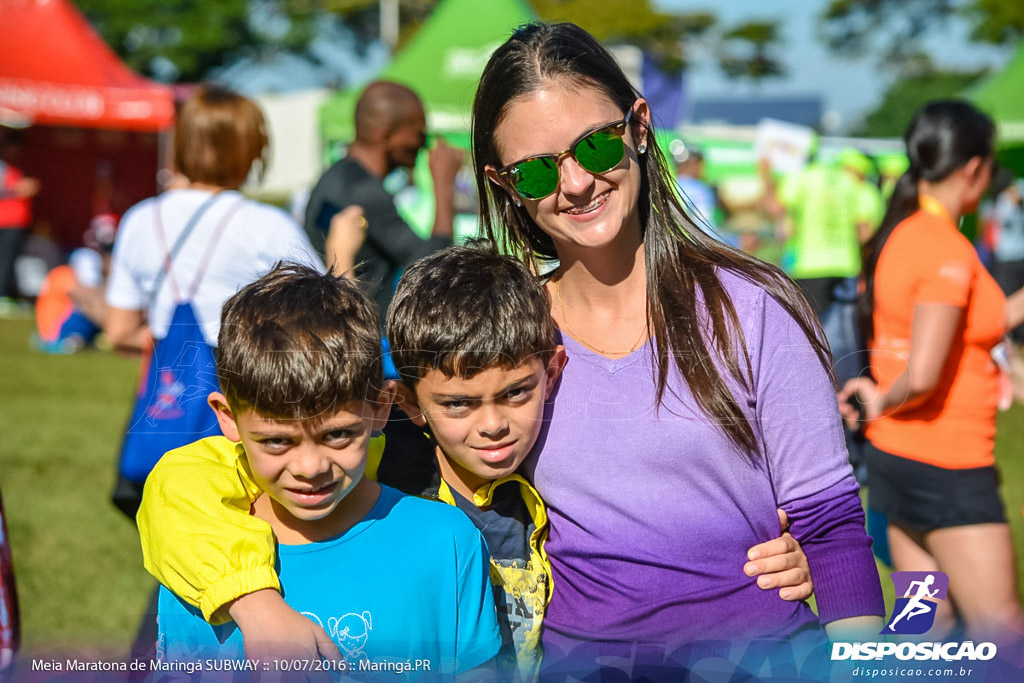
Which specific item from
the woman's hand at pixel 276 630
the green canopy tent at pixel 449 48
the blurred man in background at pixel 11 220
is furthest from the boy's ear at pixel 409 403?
the blurred man in background at pixel 11 220

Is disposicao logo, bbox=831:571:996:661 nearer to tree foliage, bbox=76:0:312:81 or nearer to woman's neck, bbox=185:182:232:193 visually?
woman's neck, bbox=185:182:232:193

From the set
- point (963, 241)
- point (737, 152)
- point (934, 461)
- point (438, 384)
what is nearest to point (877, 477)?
point (934, 461)

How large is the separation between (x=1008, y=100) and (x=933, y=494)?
12643 millimetres

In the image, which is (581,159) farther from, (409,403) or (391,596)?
(391,596)

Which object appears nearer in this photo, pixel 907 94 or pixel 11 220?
pixel 11 220

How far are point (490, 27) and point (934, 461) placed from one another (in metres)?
11.4

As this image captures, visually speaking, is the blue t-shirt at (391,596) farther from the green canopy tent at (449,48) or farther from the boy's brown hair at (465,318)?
the green canopy tent at (449,48)

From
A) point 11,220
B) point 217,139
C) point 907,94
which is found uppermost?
point 907,94

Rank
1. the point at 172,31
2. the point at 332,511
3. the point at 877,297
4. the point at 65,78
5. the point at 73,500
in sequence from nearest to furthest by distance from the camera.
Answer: the point at 332,511 < the point at 877,297 < the point at 73,500 < the point at 65,78 < the point at 172,31

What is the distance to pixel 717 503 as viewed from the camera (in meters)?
1.70

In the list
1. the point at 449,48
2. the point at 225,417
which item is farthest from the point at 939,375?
A: the point at 449,48

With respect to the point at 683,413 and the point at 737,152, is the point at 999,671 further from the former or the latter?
the point at 737,152

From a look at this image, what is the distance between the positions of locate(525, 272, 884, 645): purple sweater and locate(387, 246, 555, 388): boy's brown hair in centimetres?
20

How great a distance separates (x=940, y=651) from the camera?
1.46 m
